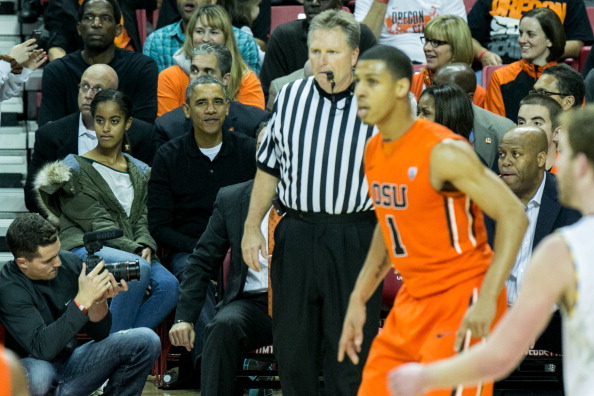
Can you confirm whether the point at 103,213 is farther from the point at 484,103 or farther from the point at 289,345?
the point at 484,103

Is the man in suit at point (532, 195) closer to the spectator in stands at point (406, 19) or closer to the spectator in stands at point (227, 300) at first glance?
the spectator in stands at point (227, 300)

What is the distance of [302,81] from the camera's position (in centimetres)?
464

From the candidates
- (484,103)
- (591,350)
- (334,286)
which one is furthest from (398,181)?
(484,103)

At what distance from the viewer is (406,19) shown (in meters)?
7.88

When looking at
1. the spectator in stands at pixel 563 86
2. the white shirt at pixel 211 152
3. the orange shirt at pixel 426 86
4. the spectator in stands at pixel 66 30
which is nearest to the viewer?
the white shirt at pixel 211 152

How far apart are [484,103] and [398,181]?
3626 mm

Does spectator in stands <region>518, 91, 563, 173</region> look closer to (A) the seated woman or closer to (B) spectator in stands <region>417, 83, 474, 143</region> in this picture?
(B) spectator in stands <region>417, 83, 474, 143</region>

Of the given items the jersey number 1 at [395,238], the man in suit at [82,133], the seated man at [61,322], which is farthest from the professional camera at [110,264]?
the jersey number 1 at [395,238]

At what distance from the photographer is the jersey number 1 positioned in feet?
12.3

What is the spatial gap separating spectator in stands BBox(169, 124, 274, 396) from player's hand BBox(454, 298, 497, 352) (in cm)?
193

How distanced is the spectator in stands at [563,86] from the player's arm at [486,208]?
10.1 feet

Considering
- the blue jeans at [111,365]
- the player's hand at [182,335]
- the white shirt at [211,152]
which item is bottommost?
the blue jeans at [111,365]

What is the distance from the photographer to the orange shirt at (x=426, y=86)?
704 cm

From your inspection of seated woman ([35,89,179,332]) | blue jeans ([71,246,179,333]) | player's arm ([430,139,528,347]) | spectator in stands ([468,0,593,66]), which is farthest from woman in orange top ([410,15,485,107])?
player's arm ([430,139,528,347])
